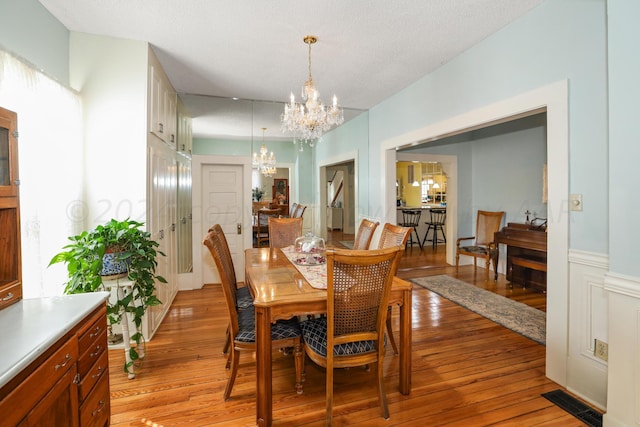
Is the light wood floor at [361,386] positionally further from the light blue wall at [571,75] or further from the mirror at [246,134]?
the mirror at [246,134]

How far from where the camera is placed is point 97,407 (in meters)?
1.54

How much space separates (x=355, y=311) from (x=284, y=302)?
0.42m

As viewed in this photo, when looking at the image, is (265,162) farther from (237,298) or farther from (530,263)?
(530,263)

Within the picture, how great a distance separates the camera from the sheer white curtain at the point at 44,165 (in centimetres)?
191

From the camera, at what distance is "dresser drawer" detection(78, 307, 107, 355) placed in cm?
141

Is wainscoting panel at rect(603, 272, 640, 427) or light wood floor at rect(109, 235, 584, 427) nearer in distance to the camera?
wainscoting panel at rect(603, 272, 640, 427)

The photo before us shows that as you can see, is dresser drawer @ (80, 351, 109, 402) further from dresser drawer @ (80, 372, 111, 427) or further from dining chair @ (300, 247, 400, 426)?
dining chair @ (300, 247, 400, 426)

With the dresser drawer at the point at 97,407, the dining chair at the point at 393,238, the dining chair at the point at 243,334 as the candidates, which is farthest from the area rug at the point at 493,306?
the dresser drawer at the point at 97,407

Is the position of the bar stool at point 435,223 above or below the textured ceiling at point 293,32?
below

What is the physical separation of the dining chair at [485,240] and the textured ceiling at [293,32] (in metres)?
2.95

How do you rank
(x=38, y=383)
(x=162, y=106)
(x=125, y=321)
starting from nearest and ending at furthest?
(x=38, y=383) < (x=125, y=321) < (x=162, y=106)

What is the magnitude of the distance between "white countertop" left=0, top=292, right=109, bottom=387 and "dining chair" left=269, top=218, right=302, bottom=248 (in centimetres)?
223

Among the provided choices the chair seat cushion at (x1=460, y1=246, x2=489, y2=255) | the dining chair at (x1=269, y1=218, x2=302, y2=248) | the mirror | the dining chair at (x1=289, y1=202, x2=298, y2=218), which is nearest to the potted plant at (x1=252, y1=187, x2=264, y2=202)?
the mirror

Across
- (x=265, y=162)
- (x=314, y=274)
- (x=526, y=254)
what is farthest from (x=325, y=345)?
(x=526, y=254)
